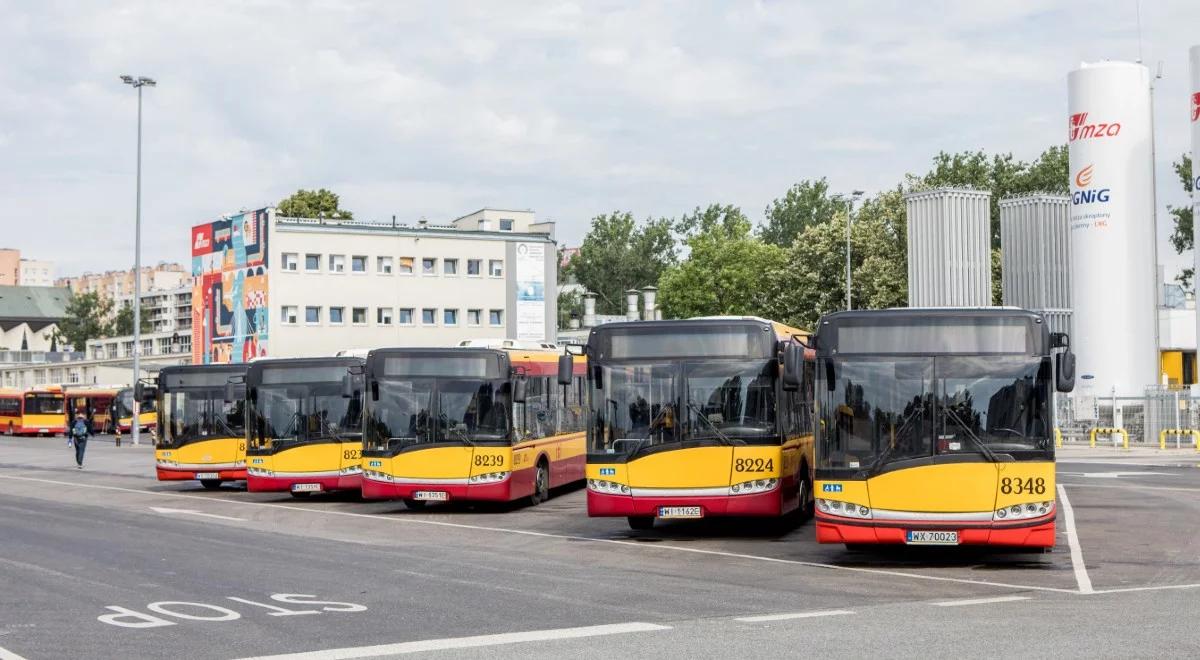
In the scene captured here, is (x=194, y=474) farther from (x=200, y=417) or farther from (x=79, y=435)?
(x=79, y=435)

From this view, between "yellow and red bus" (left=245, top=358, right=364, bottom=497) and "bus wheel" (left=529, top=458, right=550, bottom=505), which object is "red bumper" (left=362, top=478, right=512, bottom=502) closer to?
"bus wheel" (left=529, top=458, right=550, bottom=505)

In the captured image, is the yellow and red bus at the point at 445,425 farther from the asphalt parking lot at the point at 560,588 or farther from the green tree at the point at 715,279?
the green tree at the point at 715,279

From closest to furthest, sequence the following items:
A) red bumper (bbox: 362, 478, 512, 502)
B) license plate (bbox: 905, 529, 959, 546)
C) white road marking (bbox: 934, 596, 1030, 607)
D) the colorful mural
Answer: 1. white road marking (bbox: 934, 596, 1030, 607)
2. license plate (bbox: 905, 529, 959, 546)
3. red bumper (bbox: 362, 478, 512, 502)
4. the colorful mural

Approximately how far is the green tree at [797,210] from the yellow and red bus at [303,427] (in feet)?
304

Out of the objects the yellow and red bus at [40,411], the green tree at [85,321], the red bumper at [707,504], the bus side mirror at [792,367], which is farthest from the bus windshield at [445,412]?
the green tree at [85,321]

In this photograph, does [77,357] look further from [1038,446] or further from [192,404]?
[1038,446]

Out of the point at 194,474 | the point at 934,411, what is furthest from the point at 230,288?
the point at 934,411

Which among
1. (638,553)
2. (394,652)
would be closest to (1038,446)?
(638,553)

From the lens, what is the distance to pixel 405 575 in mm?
15297

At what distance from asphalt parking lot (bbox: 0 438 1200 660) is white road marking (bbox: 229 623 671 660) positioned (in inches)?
1.4

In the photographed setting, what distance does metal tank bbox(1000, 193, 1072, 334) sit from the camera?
59.5m

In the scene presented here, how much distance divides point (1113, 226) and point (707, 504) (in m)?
37.6

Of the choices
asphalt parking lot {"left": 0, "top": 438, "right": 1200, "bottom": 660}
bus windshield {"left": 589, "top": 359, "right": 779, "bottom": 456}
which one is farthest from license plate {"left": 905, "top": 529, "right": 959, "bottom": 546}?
bus windshield {"left": 589, "top": 359, "right": 779, "bottom": 456}

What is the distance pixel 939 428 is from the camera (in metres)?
15.4
